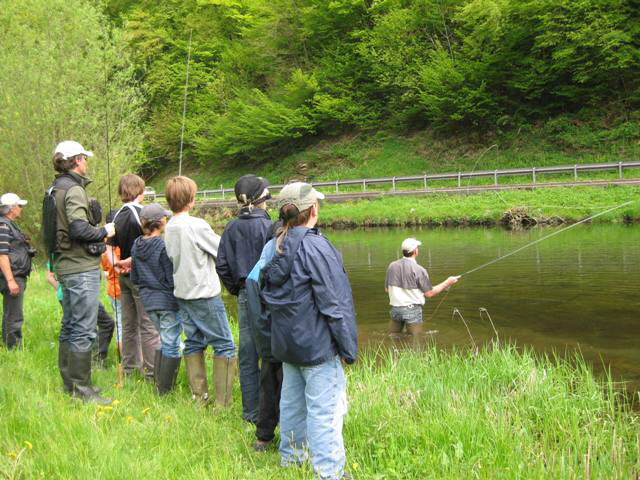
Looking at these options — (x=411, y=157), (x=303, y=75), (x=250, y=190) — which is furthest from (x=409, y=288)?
(x=303, y=75)

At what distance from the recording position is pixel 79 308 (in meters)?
5.21

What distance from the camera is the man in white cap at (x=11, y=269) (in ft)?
22.9

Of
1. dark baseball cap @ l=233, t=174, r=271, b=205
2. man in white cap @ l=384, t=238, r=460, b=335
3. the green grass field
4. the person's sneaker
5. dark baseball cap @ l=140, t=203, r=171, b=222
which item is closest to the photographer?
the person's sneaker

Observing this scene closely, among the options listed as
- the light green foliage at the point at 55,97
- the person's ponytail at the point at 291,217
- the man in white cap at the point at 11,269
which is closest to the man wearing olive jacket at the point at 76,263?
the person's ponytail at the point at 291,217

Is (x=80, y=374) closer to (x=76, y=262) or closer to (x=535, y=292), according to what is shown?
(x=76, y=262)

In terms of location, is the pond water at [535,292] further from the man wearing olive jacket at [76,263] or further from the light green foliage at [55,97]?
the light green foliage at [55,97]

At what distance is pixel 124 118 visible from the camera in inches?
766

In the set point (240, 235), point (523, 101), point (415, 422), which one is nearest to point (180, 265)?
point (240, 235)

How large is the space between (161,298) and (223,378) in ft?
2.71

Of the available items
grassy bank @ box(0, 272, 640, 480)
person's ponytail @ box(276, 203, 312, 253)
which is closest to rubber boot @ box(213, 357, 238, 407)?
grassy bank @ box(0, 272, 640, 480)

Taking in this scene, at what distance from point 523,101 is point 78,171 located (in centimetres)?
3181

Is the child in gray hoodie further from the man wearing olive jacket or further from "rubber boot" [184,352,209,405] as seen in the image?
the man wearing olive jacket

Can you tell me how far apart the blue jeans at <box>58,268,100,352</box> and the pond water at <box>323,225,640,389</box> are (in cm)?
489

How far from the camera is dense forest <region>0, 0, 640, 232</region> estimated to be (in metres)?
17.8
